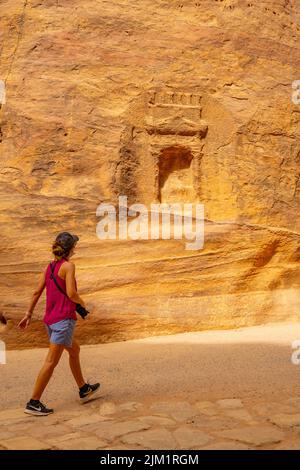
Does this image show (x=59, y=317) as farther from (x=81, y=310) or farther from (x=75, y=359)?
(x=75, y=359)

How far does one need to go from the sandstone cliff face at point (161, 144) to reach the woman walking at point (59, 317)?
3.58 meters

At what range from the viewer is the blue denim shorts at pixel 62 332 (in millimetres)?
5410

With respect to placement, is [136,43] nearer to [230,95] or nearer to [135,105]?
[135,105]

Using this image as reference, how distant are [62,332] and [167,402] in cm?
131

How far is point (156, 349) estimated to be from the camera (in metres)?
8.22

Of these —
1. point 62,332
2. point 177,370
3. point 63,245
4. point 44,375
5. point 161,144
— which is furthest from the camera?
point 161,144

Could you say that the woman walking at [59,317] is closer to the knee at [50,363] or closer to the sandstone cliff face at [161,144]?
the knee at [50,363]

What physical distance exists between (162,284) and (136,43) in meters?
5.71

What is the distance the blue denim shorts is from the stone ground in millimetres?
692

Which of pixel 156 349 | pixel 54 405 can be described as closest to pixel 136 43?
pixel 156 349

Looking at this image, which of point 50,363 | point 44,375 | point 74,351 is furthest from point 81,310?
point 44,375

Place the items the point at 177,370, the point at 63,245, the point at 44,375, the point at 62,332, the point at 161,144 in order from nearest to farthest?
the point at 44,375 → the point at 62,332 → the point at 63,245 → the point at 177,370 → the point at 161,144

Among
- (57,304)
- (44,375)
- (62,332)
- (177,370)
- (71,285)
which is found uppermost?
(71,285)

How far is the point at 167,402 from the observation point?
562 cm
